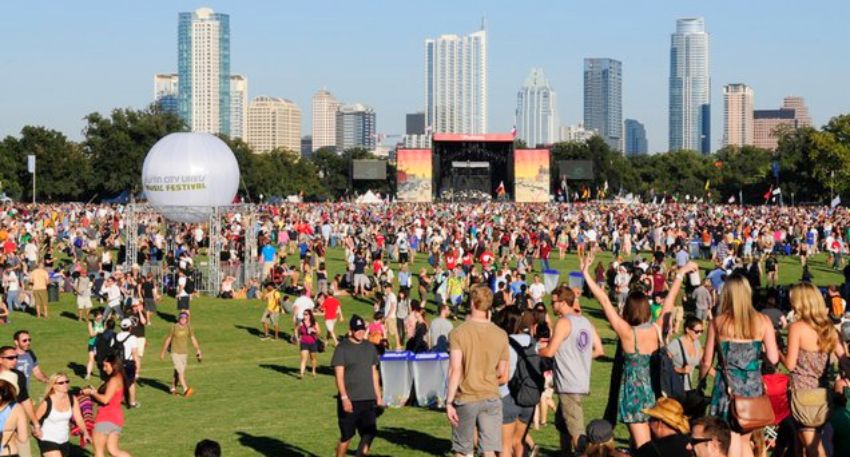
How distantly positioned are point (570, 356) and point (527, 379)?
0.56 meters

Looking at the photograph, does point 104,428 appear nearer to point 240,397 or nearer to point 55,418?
point 55,418

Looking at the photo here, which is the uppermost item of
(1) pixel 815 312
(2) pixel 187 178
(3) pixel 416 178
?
(3) pixel 416 178

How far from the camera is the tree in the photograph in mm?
98688

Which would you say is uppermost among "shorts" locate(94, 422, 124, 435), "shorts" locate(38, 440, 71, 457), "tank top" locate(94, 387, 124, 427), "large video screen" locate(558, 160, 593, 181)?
"large video screen" locate(558, 160, 593, 181)

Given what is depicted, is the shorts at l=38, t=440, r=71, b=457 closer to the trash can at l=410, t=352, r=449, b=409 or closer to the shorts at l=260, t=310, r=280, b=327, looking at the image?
the trash can at l=410, t=352, r=449, b=409

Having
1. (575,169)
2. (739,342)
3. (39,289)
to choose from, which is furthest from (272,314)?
(575,169)

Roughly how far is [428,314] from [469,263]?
16.6 feet

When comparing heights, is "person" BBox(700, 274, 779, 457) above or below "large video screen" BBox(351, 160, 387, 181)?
below

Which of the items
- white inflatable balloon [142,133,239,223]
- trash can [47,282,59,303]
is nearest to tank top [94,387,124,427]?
trash can [47,282,59,303]

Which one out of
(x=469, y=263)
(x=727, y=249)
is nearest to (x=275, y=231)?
(x=469, y=263)

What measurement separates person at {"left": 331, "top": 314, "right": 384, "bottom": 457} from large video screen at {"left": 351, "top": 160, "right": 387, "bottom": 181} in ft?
374

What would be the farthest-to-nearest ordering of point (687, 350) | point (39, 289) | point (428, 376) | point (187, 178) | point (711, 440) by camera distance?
point (187, 178), point (39, 289), point (428, 376), point (687, 350), point (711, 440)

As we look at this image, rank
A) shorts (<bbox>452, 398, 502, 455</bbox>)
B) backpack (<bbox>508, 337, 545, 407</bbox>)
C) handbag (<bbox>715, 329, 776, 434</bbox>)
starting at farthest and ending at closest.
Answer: backpack (<bbox>508, 337, 545, 407</bbox>), shorts (<bbox>452, 398, 502, 455</bbox>), handbag (<bbox>715, 329, 776, 434</bbox>)

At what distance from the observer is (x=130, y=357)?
1831 cm
